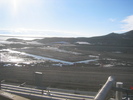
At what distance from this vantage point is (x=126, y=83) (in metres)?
13.9

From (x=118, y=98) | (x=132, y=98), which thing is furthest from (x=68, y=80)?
(x=118, y=98)

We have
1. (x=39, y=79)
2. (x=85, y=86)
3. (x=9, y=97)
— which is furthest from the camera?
(x=85, y=86)

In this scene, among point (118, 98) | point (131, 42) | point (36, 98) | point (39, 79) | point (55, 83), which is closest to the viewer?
point (118, 98)

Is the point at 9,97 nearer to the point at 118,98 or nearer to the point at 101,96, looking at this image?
the point at 101,96

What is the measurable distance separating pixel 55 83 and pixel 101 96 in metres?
11.9

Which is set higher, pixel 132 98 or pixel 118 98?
pixel 118 98

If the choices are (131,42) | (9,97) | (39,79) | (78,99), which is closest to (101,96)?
(9,97)

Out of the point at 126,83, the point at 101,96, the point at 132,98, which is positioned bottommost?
the point at 126,83

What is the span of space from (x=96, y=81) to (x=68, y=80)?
2454 millimetres

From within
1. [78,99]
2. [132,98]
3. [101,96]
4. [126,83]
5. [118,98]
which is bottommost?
[126,83]

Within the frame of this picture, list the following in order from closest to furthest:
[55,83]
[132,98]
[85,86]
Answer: [132,98]
[85,86]
[55,83]

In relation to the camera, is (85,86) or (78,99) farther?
(85,86)

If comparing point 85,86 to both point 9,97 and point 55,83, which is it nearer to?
point 55,83

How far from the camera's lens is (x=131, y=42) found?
6638cm
